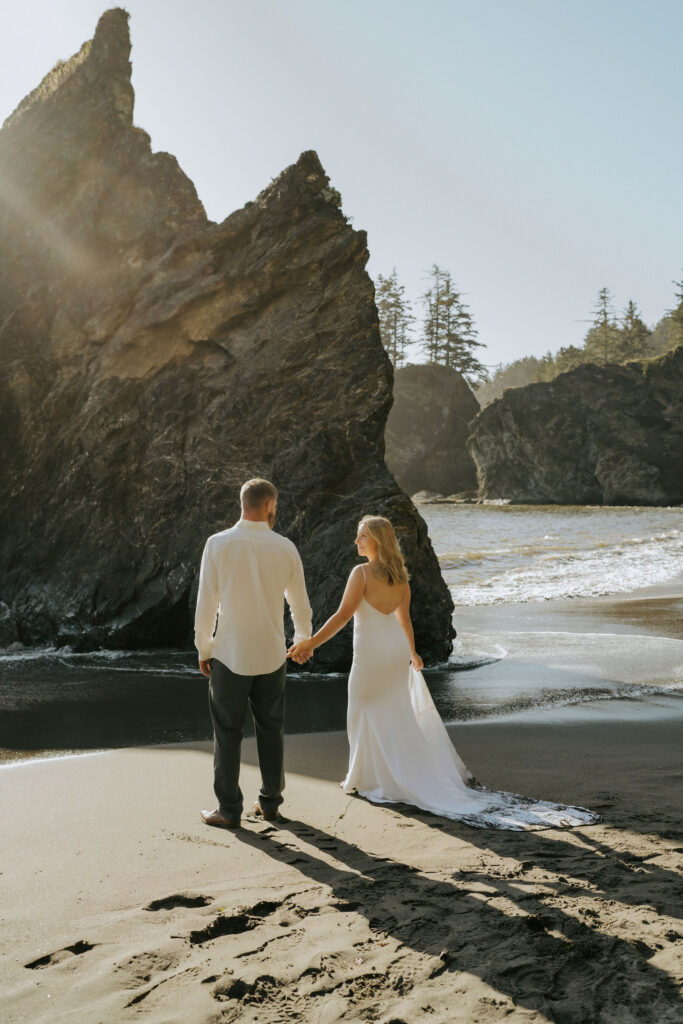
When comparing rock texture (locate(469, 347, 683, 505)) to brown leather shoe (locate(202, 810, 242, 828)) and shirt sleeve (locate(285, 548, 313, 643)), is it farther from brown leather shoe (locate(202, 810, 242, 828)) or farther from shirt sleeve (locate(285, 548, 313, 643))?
brown leather shoe (locate(202, 810, 242, 828))

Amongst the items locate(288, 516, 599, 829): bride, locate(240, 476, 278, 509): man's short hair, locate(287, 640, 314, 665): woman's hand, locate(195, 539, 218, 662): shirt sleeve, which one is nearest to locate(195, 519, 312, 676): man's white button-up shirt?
locate(195, 539, 218, 662): shirt sleeve

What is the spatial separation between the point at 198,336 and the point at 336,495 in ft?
11.8

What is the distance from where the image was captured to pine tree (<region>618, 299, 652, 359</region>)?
308ft

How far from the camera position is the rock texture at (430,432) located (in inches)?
2869

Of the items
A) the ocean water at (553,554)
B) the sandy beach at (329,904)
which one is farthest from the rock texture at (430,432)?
the sandy beach at (329,904)

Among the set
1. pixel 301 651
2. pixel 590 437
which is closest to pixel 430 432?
pixel 590 437

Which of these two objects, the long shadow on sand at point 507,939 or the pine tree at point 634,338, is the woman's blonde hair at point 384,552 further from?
the pine tree at point 634,338

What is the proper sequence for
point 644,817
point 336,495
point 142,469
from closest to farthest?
1. point 644,817
2. point 336,495
3. point 142,469

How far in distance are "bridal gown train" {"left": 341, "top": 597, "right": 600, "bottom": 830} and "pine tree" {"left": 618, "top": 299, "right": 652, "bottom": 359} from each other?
94.7 m

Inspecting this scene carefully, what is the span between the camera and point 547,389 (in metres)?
64.9

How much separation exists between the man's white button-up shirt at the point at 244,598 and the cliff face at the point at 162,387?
513 centimetres

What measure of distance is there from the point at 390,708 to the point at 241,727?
111 centimetres

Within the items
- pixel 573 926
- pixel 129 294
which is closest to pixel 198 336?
pixel 129 294

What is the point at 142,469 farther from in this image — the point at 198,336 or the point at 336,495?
the point at 336,495
